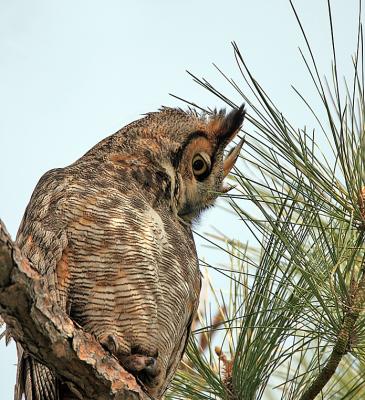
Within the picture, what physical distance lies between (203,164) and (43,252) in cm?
95

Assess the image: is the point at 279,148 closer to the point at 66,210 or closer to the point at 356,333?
the point at 356,333

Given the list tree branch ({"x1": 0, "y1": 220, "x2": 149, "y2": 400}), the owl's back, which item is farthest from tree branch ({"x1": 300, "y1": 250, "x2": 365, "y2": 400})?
the owl's back

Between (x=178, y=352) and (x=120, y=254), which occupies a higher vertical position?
(x=120, y=254)

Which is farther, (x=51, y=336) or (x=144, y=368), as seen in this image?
(x=144, y=368)

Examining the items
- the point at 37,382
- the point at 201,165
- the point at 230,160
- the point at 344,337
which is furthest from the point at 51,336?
the point at 230,160

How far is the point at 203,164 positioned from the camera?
3.02m

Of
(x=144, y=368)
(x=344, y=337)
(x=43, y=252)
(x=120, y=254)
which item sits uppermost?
(x=344, y=337)

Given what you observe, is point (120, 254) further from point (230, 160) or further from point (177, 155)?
point (230, 160)

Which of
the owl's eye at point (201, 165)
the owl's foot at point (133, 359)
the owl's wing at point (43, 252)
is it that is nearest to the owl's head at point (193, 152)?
the owl's eye at point (201, 165)

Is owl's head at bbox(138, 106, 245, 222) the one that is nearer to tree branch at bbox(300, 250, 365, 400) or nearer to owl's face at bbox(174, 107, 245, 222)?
owl's face at bbox(174, 107, 245, 222)

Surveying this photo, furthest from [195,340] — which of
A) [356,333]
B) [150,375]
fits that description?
[356,333]

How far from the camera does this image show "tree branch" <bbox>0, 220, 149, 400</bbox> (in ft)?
5.04

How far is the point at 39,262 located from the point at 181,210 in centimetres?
80

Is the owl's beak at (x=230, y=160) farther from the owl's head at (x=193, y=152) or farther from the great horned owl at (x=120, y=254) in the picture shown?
the great horned owl at (x=120, y=254)
